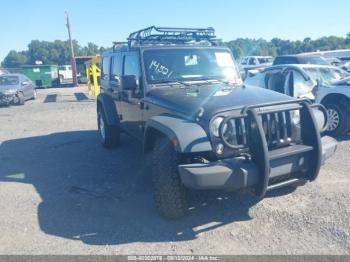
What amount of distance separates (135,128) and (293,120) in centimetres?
259

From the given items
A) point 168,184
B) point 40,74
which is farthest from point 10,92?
point 40,74

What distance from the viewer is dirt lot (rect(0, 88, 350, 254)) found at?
138 inches

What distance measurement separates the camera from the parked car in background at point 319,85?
735 centimetres

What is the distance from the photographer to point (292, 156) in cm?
369

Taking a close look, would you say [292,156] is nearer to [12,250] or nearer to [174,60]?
[174,60]

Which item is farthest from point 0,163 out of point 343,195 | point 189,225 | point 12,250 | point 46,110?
point 46,110

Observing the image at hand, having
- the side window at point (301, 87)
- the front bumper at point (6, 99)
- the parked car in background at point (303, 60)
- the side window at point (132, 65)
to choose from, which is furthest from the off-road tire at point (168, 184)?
the parked car in background at point (303, 60)

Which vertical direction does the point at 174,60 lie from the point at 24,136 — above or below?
above

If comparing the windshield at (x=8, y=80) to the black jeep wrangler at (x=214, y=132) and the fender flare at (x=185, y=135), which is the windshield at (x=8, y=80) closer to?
the black jeep wrangler at (x=214, y=132)

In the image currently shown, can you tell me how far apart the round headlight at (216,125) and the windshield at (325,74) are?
5.66m

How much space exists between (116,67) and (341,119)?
4611 mm

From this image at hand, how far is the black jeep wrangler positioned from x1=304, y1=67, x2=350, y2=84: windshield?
13.9ft

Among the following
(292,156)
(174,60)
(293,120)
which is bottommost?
(292,156)

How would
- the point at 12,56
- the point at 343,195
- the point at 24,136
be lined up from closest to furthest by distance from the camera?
the point at 343,195 → the point at 24,136 → the point at 12,56
